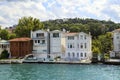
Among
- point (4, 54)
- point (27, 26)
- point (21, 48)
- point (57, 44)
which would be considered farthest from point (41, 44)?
point (27, 26)

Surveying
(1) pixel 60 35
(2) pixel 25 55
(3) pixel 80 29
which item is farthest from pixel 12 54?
(3) pixel 80 29

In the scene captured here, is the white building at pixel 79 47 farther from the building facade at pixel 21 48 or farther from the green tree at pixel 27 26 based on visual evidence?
the green tree at pixel 27 26

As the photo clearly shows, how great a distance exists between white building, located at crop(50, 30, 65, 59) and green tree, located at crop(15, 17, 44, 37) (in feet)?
49.1

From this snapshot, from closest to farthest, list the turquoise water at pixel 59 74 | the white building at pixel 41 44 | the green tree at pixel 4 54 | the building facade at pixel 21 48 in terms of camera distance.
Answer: the turquoise water at pixel 59 74 → the white building at pixel 41 44 → the building facade at pixel 21 48 → the green tree at pixel 4 54

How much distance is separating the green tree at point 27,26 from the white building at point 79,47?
62.2ft

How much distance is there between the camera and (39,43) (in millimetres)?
99062

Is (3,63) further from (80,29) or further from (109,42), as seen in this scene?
(80,29)

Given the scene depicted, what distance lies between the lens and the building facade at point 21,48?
328ft

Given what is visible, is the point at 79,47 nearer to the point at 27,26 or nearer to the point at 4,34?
the point at 27,26

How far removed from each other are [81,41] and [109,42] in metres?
18.3

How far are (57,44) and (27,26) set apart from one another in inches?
751

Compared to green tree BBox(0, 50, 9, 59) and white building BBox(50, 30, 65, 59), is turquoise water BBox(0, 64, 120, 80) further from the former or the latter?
green tree BBox(0, 50, 9, 59)

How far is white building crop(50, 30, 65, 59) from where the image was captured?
9731 centimetres

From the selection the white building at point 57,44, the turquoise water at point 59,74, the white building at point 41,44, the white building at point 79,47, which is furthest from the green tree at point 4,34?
the turquoise water at point 59,74
